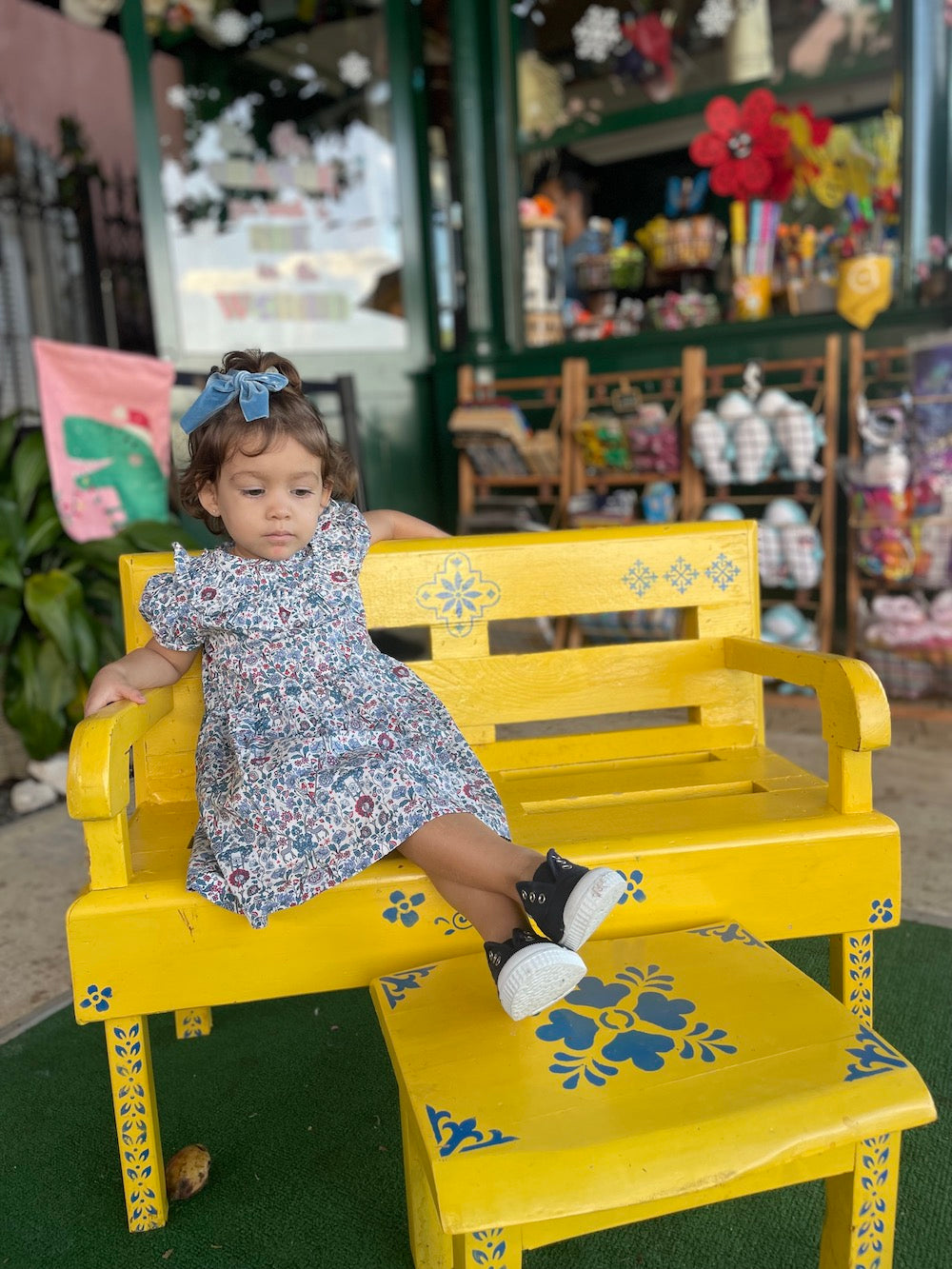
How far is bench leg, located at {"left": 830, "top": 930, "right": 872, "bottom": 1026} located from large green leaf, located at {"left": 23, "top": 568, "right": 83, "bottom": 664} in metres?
2.58

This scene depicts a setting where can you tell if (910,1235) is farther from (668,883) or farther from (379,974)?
(379,974)

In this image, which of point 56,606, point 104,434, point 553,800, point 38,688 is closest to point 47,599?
point 56,606

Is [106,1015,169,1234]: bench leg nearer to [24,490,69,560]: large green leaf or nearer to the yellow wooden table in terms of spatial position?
the yellow wooden table

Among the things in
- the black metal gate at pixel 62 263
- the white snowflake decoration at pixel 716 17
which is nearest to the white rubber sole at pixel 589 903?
the white snowflake decoration at pixel 716 17

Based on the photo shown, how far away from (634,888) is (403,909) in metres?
0.36

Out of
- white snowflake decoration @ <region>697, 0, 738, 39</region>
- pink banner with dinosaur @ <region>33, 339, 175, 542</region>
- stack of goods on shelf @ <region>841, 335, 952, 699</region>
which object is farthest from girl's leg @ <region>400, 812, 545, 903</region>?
white snowflake decoration @ <region>697, 0, 738, 39</region>

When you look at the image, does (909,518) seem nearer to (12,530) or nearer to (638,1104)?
(12,530)

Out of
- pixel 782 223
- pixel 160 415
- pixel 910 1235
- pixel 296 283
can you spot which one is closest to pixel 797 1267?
pixel 910 1235

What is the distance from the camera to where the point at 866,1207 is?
127cm

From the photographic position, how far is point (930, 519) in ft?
13.1

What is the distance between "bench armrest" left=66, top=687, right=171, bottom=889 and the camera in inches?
56.7

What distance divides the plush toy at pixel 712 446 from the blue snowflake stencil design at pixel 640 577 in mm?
2447

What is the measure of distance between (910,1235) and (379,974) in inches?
33.4

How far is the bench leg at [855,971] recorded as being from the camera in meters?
1.72
